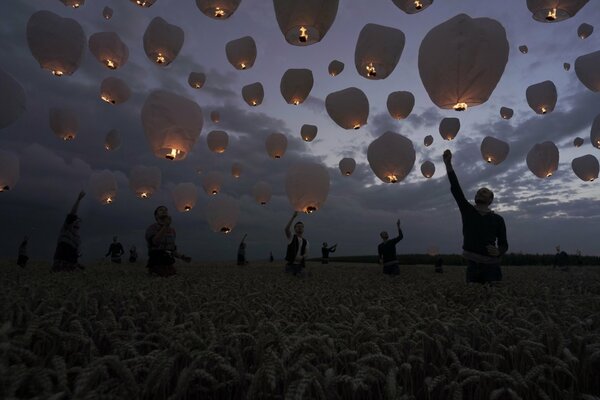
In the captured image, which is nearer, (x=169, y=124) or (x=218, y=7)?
(x=218, y=7)

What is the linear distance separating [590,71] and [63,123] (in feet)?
52.8

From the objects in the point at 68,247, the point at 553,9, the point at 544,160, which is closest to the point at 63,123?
the point at 68,247

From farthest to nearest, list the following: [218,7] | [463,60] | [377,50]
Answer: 1. [377,50]
2. [218,7]
3. [463,60]

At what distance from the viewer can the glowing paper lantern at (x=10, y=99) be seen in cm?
764

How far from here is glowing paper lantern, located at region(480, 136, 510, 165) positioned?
1402cm

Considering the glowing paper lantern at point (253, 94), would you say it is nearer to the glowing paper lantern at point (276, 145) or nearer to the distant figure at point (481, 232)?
the glowing paper lantern at point (276, 145)

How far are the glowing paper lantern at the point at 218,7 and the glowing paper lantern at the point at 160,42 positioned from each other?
3.46 meters

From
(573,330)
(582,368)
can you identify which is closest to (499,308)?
(573,330)

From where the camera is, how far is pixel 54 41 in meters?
8.27

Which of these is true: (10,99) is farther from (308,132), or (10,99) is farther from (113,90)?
(308,132)

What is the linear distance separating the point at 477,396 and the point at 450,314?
1.86m

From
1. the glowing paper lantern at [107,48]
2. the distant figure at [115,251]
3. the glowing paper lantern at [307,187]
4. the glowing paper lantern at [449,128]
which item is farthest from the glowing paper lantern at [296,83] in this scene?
the distant figure at [115,251]

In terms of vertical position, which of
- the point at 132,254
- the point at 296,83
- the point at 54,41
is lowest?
the point at 132,254

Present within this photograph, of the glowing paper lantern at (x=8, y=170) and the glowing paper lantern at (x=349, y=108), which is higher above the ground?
the glowing paper lantern at (x=349, y=108)
